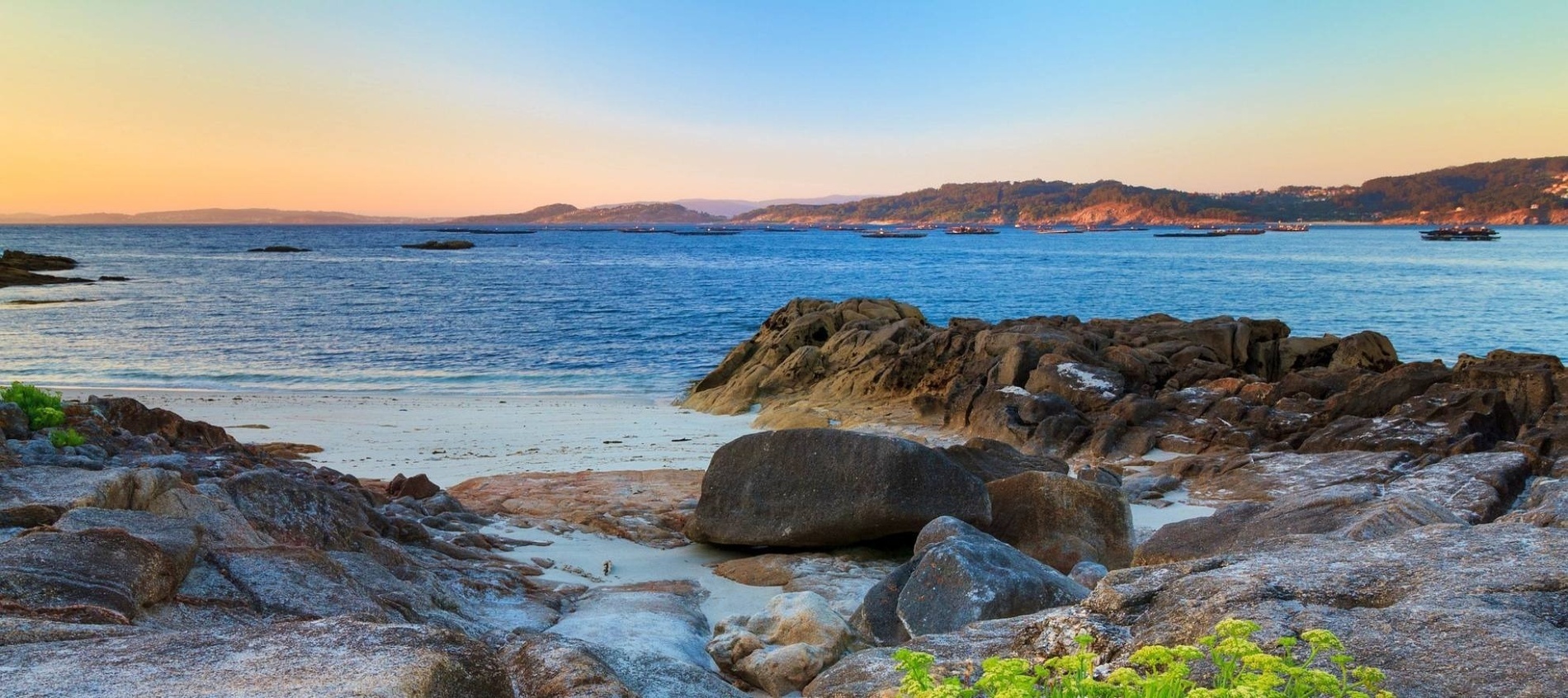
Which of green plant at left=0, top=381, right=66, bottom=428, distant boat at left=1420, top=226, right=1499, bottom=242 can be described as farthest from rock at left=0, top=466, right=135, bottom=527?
distant boat at left=1420, top=226, right=1499, bottom=242

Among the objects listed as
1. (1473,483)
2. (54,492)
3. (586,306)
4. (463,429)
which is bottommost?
(586,306)

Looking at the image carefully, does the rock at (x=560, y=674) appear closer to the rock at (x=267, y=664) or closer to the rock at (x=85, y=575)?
the rock at (x=267, y=664)

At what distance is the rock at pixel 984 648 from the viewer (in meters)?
3.58

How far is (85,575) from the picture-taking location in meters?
4.12

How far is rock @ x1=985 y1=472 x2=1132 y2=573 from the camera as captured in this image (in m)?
8.36

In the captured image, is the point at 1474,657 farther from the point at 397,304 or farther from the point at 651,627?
the point at 397,304

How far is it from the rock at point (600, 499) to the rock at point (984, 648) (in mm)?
5399

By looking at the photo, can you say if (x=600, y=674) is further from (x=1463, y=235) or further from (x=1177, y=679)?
(x=1463, y=235)

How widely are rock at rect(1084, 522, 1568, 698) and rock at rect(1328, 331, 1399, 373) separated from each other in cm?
1519

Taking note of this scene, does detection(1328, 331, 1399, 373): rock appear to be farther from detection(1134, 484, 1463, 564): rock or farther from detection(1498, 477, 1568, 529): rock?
detection(1498, 477, 1568, 529): rock

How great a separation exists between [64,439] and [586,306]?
1575 inches

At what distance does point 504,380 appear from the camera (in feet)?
83.8

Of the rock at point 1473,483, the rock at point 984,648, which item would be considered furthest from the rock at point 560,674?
the rock at point 1473,483

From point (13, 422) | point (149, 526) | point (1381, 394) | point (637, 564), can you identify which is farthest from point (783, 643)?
point (1381, 394)
